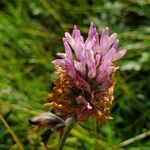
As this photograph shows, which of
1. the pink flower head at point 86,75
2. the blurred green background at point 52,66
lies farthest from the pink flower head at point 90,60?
the blurred green background at point 52,66

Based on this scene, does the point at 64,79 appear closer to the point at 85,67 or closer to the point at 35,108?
the point at 85,67

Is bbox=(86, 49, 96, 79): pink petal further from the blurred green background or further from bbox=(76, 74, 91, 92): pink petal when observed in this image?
the blurred green background

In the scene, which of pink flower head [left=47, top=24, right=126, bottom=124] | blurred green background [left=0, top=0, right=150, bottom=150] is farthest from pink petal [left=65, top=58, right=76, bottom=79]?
blurred green background [left=0, top=0, right=150, bottom=150]

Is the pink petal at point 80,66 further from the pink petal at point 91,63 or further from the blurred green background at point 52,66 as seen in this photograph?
the blurred green background at point 52,66

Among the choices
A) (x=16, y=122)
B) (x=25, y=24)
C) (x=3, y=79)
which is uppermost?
(x=25, y=24)

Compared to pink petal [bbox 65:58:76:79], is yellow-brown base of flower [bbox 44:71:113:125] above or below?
below

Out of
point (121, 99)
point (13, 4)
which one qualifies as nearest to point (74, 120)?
point (121, 99)

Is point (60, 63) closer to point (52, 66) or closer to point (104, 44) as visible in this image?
point (104, 44)

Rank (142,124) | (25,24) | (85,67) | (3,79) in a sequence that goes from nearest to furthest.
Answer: (85,67), (3,79), (142,124), (25,24)
